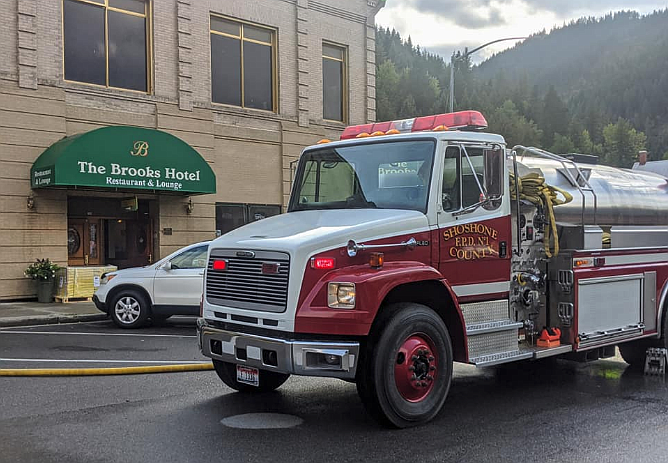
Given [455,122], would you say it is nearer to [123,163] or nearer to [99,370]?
[99,370]

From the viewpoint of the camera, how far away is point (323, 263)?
230 inches

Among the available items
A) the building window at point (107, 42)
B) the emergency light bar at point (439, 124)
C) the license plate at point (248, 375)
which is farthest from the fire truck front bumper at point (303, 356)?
the building window at point (107, 42)

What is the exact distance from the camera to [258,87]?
22266 mm

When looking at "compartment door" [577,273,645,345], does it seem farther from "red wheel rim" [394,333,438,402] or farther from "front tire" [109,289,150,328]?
"front tire" [109,289,150,328]

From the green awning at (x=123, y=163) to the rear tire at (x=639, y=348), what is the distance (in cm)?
1206

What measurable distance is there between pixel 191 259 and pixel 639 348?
7.80 metres

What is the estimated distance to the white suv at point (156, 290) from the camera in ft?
42.0

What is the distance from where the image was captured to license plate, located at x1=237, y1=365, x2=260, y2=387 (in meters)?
6.50

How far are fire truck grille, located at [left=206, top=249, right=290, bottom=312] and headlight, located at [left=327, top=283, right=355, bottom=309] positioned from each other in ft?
1.22

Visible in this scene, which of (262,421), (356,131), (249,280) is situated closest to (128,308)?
(356,131)

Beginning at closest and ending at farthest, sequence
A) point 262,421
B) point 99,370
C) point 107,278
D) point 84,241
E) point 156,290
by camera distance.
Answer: point 262,421, point 99,370, point 156,290, point 107,278, point 84,241

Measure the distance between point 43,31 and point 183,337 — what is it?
9989mm

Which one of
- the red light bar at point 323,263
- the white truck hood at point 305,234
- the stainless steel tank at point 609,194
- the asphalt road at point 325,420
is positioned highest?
the stainless steel tank at point 609,194

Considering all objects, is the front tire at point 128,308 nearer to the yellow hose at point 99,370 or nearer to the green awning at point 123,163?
the green awning at point 123,163
